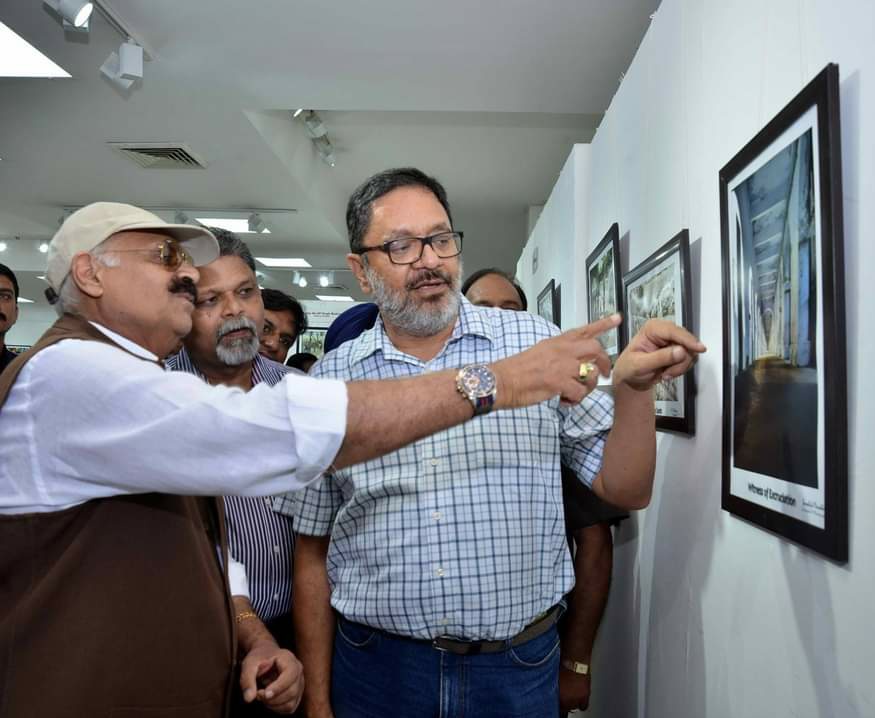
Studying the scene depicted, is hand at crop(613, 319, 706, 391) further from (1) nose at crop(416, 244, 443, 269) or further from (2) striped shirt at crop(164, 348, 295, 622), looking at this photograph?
(2) striped shirt at crop(164, 348, 295, 622)

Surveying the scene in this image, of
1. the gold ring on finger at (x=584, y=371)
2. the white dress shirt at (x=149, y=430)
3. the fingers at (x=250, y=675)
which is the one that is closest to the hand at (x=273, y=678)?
the fingers at (x=250, y=675)

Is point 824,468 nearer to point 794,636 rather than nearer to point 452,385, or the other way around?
point 794,636

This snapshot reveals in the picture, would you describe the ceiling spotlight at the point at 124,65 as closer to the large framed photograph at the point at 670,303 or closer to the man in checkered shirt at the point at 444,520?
the man in checkered shirt at the point at 444,520

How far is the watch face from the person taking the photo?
4.14 ft

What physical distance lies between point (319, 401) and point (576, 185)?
328 centimetres

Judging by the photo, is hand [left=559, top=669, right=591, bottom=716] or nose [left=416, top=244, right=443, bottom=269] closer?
nose [left=416, top=244, right=443, bottom=269]

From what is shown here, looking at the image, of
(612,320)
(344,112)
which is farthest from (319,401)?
(344,112)

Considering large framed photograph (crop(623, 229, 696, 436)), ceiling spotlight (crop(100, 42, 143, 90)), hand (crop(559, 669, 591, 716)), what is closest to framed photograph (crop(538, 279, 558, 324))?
large framed photograph (crop(623, 229, 696, 436))

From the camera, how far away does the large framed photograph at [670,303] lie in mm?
2129

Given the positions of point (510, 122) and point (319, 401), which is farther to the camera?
point (510, 122)

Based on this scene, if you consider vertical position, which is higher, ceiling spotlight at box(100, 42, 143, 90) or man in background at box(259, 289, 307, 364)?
ceiling spotlight at box(100, 42, 143, 90)

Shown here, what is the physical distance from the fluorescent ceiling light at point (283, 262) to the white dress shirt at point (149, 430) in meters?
11.5

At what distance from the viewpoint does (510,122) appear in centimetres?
687

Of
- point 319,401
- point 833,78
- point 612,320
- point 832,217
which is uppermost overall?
point 833,78
